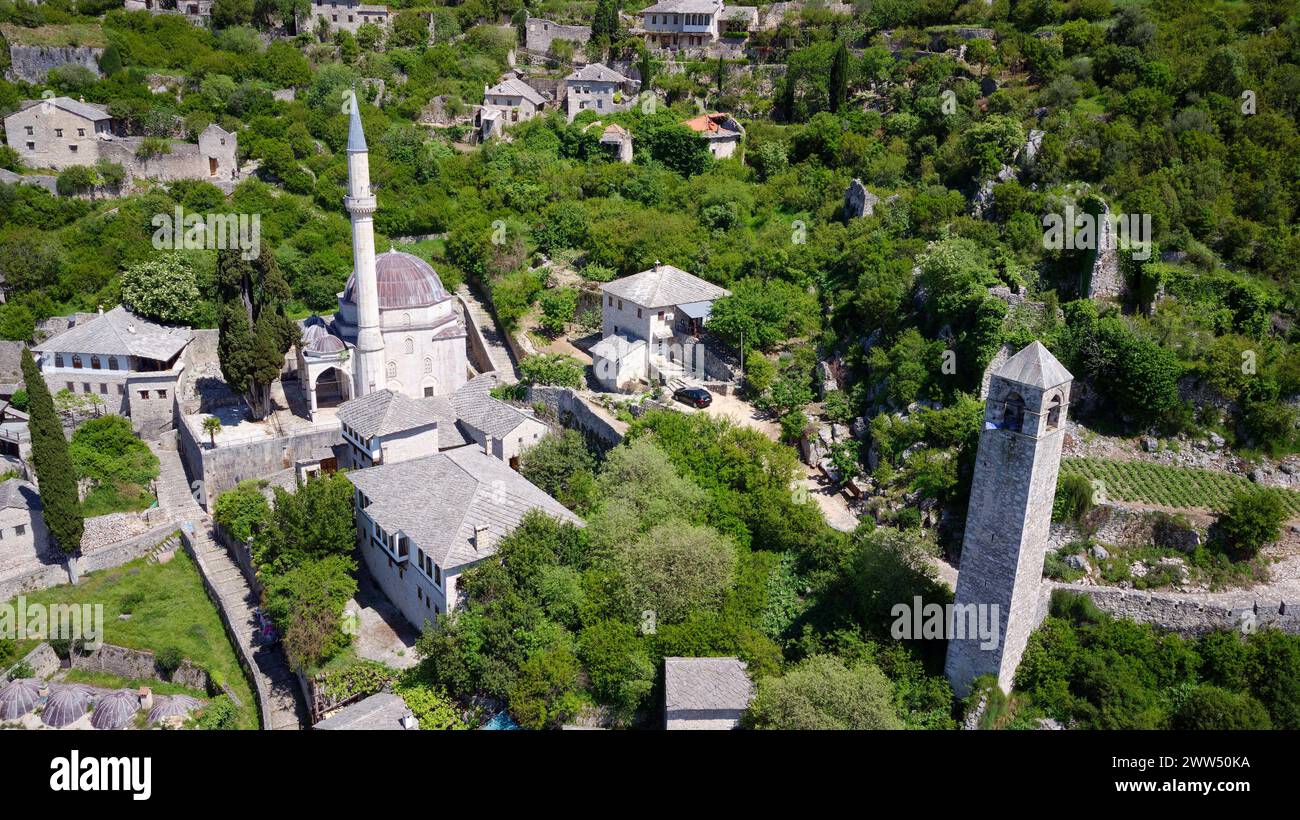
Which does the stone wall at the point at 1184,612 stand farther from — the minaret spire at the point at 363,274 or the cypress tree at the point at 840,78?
the cypress tree at the point at 840,78

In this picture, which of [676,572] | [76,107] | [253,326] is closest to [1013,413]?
[676,572]

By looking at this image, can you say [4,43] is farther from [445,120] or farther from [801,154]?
[801,154]

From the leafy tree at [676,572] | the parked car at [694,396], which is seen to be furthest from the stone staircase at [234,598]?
the parked car at [694,396]

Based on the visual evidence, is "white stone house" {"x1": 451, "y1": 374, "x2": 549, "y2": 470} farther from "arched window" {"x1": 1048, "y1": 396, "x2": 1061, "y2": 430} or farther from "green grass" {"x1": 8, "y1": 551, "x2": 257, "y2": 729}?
"arched window" {"x1": 1048, "y1": 396, "x2": 1061, "y2": 430}
